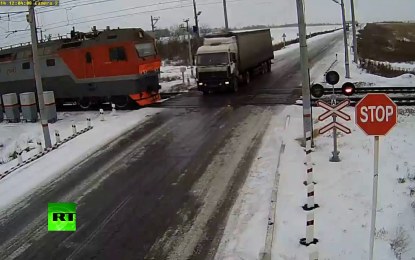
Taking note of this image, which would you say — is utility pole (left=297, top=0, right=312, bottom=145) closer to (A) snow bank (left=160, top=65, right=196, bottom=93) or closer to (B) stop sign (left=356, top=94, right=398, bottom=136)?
(B) stop sign (left=356, top=94, right=398, bottom=136)

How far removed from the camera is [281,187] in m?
10.5

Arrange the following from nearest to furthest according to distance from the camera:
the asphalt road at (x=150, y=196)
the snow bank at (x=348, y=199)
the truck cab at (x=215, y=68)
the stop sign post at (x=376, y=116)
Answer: the stop sign post at (x=376, y=116)
the snow bank at (x=348, y=199)
the asphalt road at (x=150, y=196)
the truck cab at (x=215, y=68)

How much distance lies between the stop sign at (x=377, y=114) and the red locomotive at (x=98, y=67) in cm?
1662

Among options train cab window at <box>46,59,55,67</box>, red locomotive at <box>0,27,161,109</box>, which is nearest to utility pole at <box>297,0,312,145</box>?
red locomotive at <box>0,27,161,109</box>

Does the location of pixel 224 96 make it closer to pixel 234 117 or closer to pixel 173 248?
pixel 234 117

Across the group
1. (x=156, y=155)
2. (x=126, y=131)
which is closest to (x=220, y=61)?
(x=126, y=131)

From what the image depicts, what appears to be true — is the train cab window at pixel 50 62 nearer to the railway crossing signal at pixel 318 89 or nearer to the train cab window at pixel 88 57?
the train cab window at pixel 88 57

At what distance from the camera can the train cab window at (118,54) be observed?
22.6 m

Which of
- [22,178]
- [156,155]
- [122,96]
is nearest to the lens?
[22,178]

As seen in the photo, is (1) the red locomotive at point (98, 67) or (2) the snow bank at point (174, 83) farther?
(2) the snow bank at point (174, 83)

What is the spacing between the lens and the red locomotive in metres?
22.7

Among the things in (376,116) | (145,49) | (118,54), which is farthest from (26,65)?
(376,116)

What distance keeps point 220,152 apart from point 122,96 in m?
10.5

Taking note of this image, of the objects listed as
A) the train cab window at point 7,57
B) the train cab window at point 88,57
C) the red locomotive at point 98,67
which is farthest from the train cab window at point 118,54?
the train cab window at point 7,57
